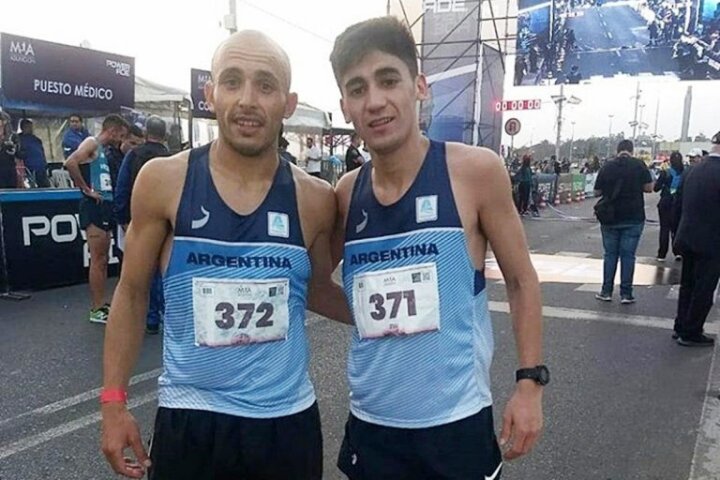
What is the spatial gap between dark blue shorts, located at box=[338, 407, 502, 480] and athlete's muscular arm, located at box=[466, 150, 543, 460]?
0.19ft

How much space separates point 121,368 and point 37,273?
5.95m

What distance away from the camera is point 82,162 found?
592 centimetres

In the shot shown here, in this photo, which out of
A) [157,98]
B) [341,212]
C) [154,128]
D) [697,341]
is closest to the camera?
[341,212]

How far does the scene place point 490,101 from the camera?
2192 centimetres

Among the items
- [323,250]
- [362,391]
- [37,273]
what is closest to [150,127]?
[37,273]

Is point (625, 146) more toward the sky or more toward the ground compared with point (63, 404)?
more toward the sky

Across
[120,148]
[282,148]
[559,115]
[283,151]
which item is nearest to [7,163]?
[120,148]

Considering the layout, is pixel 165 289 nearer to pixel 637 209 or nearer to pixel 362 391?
pixel 362 391

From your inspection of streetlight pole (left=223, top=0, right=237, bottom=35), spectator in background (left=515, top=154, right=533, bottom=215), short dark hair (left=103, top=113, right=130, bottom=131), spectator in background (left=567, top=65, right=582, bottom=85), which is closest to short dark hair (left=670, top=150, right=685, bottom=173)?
spectator in background (left=515, top=154, right=533, bottom=215)

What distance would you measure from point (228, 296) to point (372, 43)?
Result: 80cm

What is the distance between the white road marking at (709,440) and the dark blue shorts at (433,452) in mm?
2038

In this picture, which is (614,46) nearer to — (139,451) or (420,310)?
(420,310)

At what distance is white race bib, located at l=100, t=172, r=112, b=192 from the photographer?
6453 millimetres

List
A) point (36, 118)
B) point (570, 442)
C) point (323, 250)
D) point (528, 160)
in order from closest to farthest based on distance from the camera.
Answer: point (323, 250), point (570, 442), point (36, 118), point (528, 160)
